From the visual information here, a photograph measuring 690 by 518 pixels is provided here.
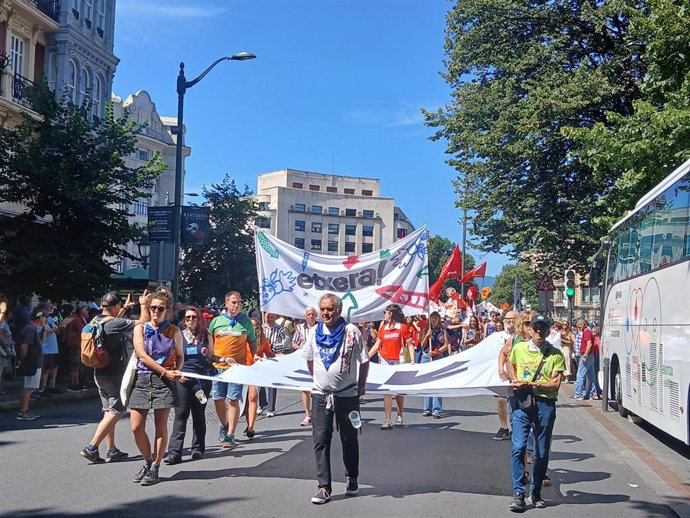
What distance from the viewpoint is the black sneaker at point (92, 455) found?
27.9 ft

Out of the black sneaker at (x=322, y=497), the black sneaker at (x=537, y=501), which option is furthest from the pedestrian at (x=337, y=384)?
the black sneaker at (x=537, y=501)

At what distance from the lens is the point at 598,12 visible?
72.4 ft

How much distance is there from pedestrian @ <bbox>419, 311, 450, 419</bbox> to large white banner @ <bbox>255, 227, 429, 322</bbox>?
0.84m

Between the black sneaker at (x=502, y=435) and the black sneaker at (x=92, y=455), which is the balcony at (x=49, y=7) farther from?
the black sneaker at (x=502, y=435)

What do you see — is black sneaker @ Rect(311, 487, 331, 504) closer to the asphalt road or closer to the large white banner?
the asphalt road

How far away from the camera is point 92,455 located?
8531 mm

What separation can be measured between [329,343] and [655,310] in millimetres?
5988

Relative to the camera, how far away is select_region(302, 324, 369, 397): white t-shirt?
738 cm

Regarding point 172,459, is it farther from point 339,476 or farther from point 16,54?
point 16,54

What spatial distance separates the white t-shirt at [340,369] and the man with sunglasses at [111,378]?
7.13 ft

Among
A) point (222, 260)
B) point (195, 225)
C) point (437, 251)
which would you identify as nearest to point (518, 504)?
point (195, 225)

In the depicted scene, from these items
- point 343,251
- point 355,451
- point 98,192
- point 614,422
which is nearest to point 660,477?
point 355,451

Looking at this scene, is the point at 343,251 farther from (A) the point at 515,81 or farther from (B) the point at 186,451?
(B) the point at 186,451

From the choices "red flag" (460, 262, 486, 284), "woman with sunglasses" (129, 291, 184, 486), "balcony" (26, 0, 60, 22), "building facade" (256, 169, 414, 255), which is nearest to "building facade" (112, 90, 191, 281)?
"balcony" (26, 0, 60, 22)
